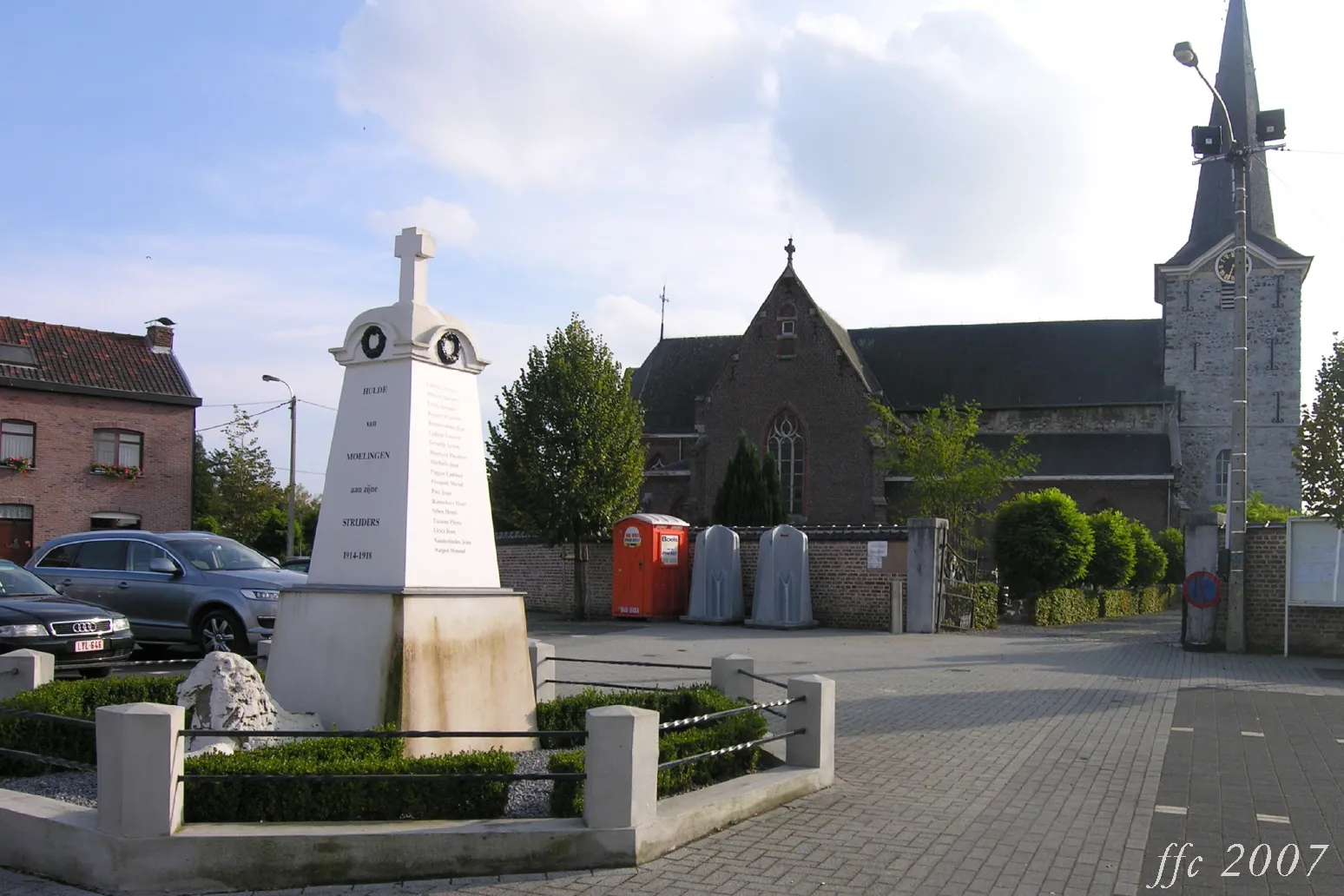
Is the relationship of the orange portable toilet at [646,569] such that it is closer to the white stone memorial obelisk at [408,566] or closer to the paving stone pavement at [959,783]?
the paving stone pavement at [959,783]

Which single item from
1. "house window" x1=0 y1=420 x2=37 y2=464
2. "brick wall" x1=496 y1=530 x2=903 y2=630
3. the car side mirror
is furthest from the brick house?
the car side mirror

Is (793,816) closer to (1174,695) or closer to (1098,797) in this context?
(1098,797)

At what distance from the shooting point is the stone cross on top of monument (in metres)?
8.21

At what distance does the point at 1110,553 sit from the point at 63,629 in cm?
2637

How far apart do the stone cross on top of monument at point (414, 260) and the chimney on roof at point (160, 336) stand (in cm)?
3117

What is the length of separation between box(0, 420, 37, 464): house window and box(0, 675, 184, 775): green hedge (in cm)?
2700

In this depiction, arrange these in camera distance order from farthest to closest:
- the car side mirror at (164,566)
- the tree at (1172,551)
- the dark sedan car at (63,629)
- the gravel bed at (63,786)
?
1. the tree at (1172,551)
2. the car side mirror at (164,566)
3. the dark sedan car at (63,629)
4. the gravel bed at (63,786)

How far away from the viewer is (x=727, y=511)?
36344 millimetres

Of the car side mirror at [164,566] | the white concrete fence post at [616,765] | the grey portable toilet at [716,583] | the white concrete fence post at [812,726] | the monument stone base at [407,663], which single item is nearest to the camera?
the white concrete fence post at [616,765]

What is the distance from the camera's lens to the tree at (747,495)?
36.2m

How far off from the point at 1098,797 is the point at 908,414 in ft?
134

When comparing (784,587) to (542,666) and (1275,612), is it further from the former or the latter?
(542,666)

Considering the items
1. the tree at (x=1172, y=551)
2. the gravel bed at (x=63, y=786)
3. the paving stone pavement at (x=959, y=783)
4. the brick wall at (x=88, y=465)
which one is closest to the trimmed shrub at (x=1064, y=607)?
the paving stone pavement at (x=959, y=783)

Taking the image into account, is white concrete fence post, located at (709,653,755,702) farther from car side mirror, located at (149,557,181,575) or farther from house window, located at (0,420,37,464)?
house window, located at (0,420,37,464)
